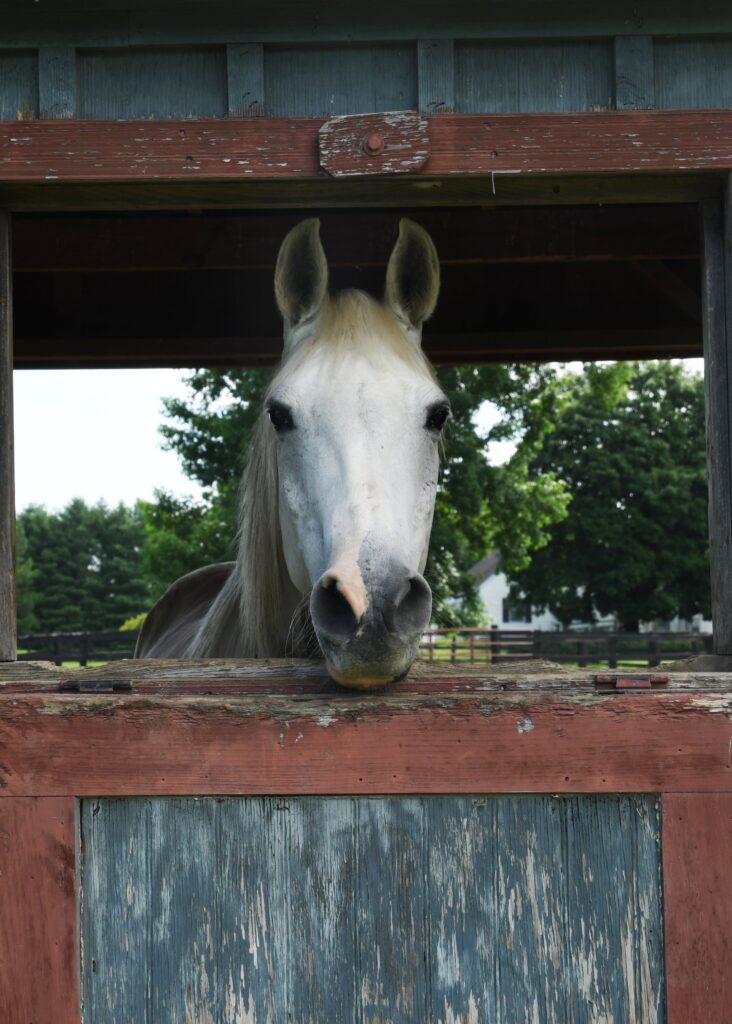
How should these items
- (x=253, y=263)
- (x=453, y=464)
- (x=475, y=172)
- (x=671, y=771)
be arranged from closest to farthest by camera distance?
(x=671, y=771) < (x=475, y=172) < (x=253, y=263) < (x=453, y=464)

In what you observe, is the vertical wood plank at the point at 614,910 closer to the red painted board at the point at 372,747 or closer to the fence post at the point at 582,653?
the red painted board at the point at 372,747

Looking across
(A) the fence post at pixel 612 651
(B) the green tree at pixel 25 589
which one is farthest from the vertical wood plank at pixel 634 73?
(B) the green tree at pixel 25 589

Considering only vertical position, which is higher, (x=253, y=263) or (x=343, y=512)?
(x=253, y=263)

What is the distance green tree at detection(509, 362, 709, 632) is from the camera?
101 feet

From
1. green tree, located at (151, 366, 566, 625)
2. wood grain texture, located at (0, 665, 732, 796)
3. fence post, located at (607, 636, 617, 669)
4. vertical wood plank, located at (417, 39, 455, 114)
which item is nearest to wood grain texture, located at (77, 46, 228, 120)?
vertical wood plank, located at (417, 39, 455, 114)

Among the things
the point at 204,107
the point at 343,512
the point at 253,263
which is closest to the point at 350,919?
the point at 343,512

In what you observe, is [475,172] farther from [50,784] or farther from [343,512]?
[50,784]

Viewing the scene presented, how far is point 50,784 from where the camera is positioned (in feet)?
6.77

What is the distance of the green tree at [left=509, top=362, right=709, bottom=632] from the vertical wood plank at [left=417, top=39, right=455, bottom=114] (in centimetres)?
2737

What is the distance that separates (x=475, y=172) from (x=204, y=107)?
682 millimetres

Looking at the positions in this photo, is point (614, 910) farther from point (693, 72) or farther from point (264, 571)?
point (693, 72)

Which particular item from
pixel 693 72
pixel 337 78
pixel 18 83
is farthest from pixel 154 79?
pixel 693 72

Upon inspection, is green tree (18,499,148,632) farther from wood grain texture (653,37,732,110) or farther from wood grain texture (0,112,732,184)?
wood grain texture (653,37,732,110)

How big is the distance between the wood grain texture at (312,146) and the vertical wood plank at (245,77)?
0.11 m
